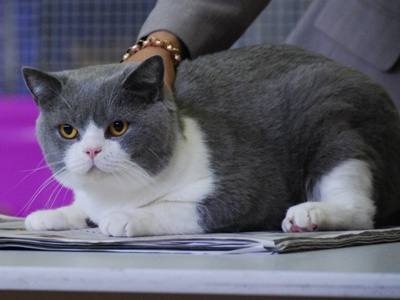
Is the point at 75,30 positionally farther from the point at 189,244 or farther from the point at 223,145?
the point at 189,244

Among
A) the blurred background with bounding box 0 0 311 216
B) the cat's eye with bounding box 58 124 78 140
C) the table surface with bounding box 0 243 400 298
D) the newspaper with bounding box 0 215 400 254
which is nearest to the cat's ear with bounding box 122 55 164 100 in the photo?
the cat's eye with bounding box 58 124 78 140

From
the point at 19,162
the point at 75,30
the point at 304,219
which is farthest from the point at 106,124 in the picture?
the point at 75,30

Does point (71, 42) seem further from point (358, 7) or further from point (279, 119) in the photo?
point (279, 119)

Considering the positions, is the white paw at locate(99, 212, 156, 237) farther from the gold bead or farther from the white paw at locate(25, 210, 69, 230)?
the gold bead

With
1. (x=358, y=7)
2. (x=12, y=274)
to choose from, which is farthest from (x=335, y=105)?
(x=12, y=274)

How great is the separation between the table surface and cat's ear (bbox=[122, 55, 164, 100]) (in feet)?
1.60

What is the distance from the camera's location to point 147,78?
3.94ft

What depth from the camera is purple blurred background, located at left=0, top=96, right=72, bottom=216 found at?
215 centimetres

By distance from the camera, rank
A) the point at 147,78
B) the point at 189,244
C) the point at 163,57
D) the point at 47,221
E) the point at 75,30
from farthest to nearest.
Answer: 1. the point at 75,30
2. the point at 163,57
3. the point at 47,221
4. the point at 147,78
5. the point at 189,244

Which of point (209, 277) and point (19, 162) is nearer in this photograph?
point (209, 277)

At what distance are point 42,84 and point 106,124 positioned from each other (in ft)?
0.42

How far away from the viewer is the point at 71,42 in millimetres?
2613

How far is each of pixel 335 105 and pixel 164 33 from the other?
0.41 meters

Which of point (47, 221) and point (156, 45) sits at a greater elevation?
point (156, 45)
